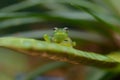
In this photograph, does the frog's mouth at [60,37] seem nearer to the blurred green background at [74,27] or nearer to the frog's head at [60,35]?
the frog's head at [60,35]

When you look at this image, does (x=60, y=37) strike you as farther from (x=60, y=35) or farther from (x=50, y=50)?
(x=50, y=50)

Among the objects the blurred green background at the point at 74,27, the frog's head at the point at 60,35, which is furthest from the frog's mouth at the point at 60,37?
the blurred green background at the point at 74,27

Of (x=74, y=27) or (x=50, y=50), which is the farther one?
(x=74, y=27)

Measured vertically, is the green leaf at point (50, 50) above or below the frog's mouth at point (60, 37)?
below

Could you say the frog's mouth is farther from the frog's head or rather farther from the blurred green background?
the blurred green background

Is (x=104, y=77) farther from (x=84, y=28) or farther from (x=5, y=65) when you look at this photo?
(x=5, y=65)

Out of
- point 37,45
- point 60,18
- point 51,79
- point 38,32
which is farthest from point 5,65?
point 37,45

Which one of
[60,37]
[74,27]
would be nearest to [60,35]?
[60,37]

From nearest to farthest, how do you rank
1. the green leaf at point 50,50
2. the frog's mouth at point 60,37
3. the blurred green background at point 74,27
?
the green leaf at point 50,50, the frog's mouth at point 60,37, the blurred green background at point 74,27

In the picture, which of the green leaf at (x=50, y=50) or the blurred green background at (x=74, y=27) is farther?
the blurred green background at (x=74, y=27)

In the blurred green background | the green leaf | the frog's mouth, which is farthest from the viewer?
the blurred green background

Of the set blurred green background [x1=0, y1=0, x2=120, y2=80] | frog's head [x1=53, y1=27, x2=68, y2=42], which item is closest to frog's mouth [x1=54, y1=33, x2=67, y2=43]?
frog's head [x1=53, y1=27, x2=68, y2=42]
